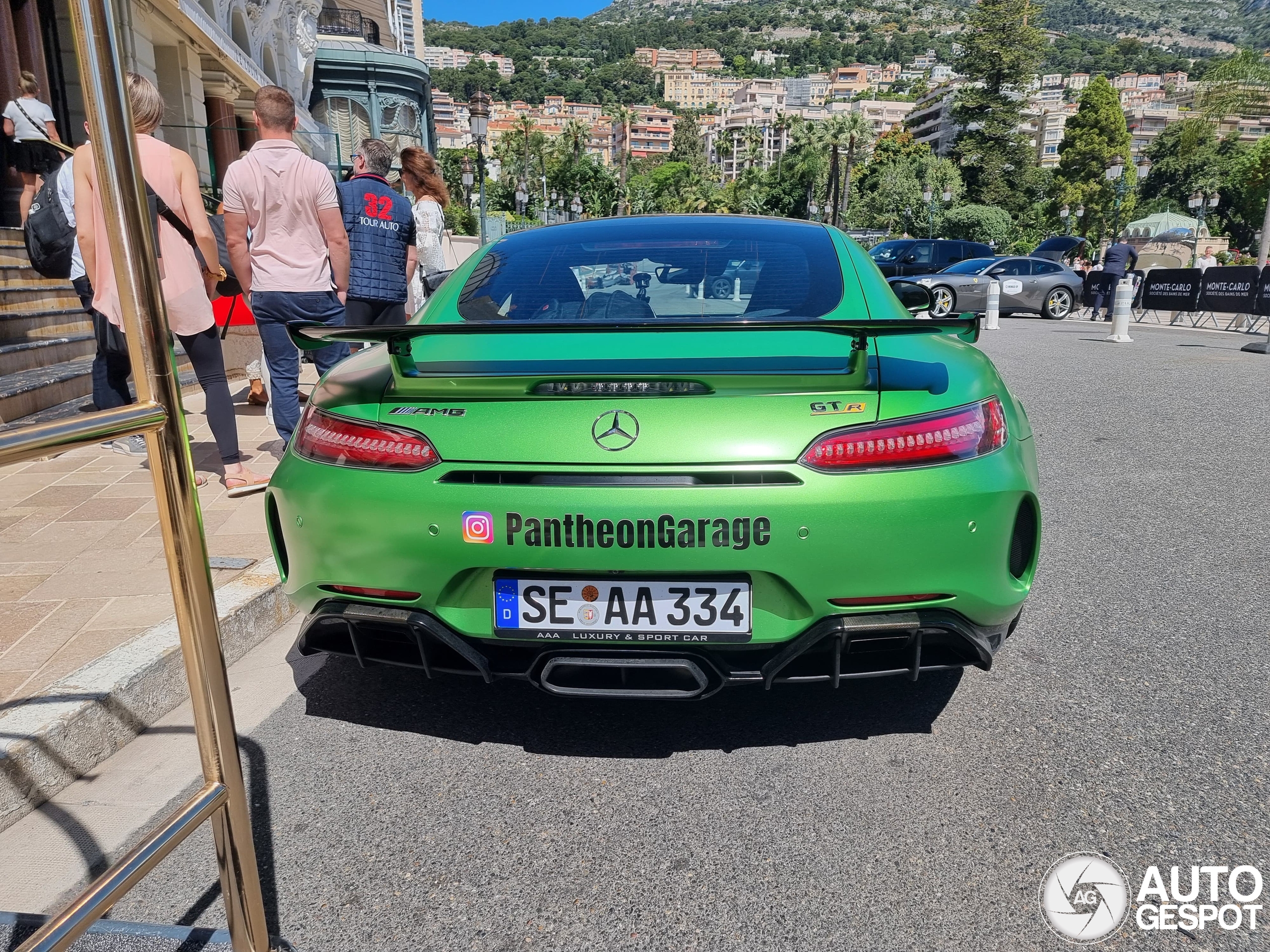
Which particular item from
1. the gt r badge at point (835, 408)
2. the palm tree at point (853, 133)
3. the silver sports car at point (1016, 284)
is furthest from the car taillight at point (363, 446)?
the palm tree at point (853, 133)

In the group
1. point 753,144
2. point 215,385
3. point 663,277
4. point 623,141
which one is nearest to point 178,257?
point 215,385

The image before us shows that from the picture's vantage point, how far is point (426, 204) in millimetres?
7246

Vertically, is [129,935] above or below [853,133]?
below

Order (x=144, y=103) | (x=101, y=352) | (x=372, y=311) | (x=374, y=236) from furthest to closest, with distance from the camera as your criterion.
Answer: (x=372, y=311) < (x=374, y=236) < (x=101, y=352) < (x=144, y=103)

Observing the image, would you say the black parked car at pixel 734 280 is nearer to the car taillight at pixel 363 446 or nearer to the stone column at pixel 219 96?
the car taillight at pixel 363 446

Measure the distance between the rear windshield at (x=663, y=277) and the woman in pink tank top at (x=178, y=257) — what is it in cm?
199

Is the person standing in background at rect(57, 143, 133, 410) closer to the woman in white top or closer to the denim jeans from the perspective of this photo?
the denim jeans

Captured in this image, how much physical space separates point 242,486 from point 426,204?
3338 millimetres

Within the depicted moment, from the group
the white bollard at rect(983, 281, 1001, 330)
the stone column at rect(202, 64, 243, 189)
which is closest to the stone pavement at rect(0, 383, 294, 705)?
the stone column at rect(202, 64, 243, 189)

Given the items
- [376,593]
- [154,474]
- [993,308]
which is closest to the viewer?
[154,474]

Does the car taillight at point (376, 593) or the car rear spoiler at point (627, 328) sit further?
the car taillight at point (376, 593)

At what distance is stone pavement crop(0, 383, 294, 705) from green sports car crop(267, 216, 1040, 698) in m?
0.74

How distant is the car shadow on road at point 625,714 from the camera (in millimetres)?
2453

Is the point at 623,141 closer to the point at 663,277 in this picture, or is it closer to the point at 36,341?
the point at 36,341
